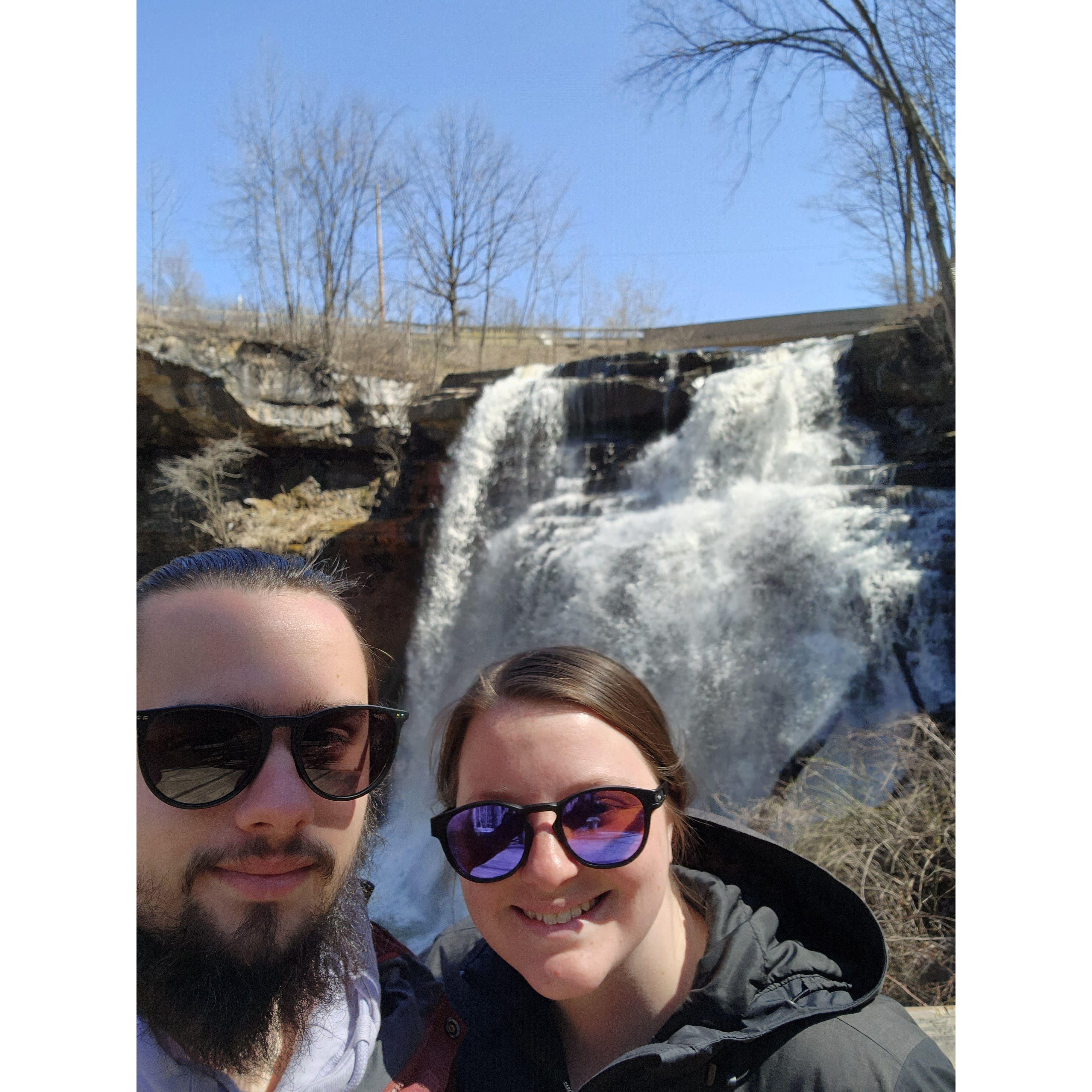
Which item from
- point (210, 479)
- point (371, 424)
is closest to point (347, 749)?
point (210, 479)

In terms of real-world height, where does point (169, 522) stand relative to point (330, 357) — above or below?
below

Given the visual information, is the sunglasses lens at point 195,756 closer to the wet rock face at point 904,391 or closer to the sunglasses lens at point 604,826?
the sunglasses lens at point 604,826

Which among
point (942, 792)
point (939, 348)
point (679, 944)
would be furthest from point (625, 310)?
point (679, 944)

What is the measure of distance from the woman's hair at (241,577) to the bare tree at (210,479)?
883cm

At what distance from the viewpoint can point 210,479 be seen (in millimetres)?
9750

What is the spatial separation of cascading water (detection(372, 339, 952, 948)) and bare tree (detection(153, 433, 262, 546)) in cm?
290

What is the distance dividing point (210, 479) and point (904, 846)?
9254mm

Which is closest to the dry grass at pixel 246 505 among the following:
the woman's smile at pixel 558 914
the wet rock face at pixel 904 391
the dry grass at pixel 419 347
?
the dry grass at pixel 419 347

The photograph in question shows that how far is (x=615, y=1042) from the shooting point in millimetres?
990

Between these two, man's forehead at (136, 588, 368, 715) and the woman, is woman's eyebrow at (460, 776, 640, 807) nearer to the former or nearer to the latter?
the woman

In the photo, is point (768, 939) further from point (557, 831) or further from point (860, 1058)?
point (557, 831)
